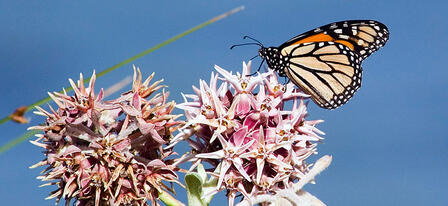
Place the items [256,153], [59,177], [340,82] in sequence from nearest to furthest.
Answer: [256,153] < [59,177] < [340,82]

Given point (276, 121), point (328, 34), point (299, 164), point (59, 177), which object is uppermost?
point (328, 34)

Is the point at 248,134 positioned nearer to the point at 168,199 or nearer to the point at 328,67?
the point at 168,199

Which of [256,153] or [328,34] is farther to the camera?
[328,34]

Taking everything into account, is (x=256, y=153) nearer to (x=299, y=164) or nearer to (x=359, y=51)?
(x=299, y=164)

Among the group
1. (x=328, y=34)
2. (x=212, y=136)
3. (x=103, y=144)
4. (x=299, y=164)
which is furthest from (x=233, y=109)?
(x=328, y=34)

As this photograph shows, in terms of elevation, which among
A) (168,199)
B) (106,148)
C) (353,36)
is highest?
(353,36)

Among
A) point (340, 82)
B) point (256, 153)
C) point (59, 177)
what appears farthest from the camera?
point (340, 82)

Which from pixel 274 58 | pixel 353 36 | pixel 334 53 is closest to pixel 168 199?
pixel 274 58
